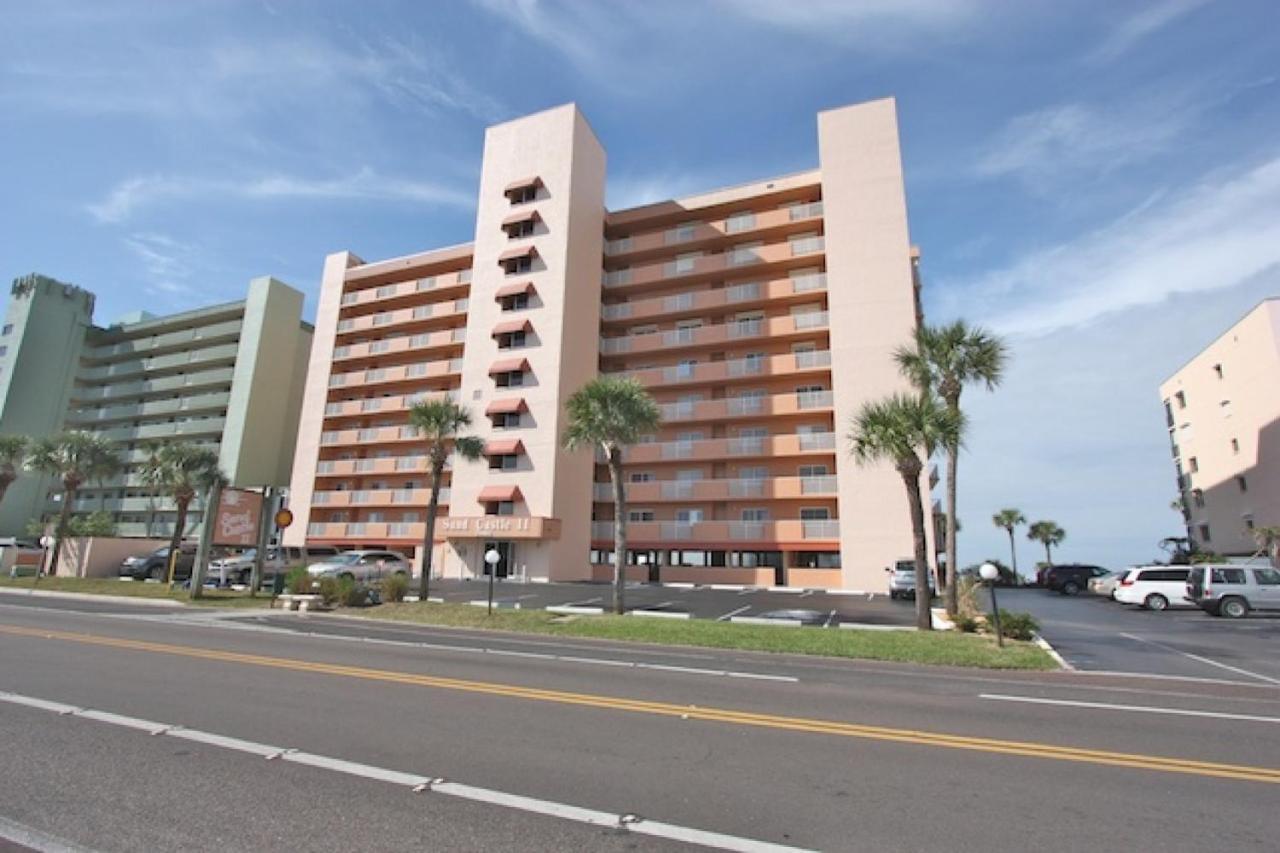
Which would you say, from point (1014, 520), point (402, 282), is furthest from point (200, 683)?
point (1014, 520)

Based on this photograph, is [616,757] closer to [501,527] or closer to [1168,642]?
[1168,642]

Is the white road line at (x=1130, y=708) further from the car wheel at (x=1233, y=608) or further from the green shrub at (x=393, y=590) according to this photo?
the car wheel at (x=1233, y=608)

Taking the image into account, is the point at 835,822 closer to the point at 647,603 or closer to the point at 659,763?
the point at 659,763

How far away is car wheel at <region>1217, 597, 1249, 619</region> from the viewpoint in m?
22.5

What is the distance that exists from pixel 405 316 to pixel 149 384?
35.6 m

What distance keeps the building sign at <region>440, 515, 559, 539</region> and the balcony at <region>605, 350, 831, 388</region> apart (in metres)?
9.89

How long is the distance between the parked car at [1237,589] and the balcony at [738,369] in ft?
64.8

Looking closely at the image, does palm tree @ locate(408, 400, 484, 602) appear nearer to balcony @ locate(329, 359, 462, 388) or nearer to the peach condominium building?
the peach condominium building

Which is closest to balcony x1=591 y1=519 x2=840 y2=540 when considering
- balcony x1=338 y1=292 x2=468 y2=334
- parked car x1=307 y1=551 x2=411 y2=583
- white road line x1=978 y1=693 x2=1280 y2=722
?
parked car x1=307 y1=551 x2=411 y2=583

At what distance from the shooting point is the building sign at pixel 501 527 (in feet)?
118

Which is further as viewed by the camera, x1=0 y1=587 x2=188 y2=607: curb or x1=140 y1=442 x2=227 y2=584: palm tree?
x1=140 y1=442 x2=227 y2=584: palm tree

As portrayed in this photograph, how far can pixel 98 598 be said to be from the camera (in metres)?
25.5

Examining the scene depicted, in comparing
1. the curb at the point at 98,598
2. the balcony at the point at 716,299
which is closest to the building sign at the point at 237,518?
the curb at the point at 98,598

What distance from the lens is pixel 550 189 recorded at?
42.8 metres
